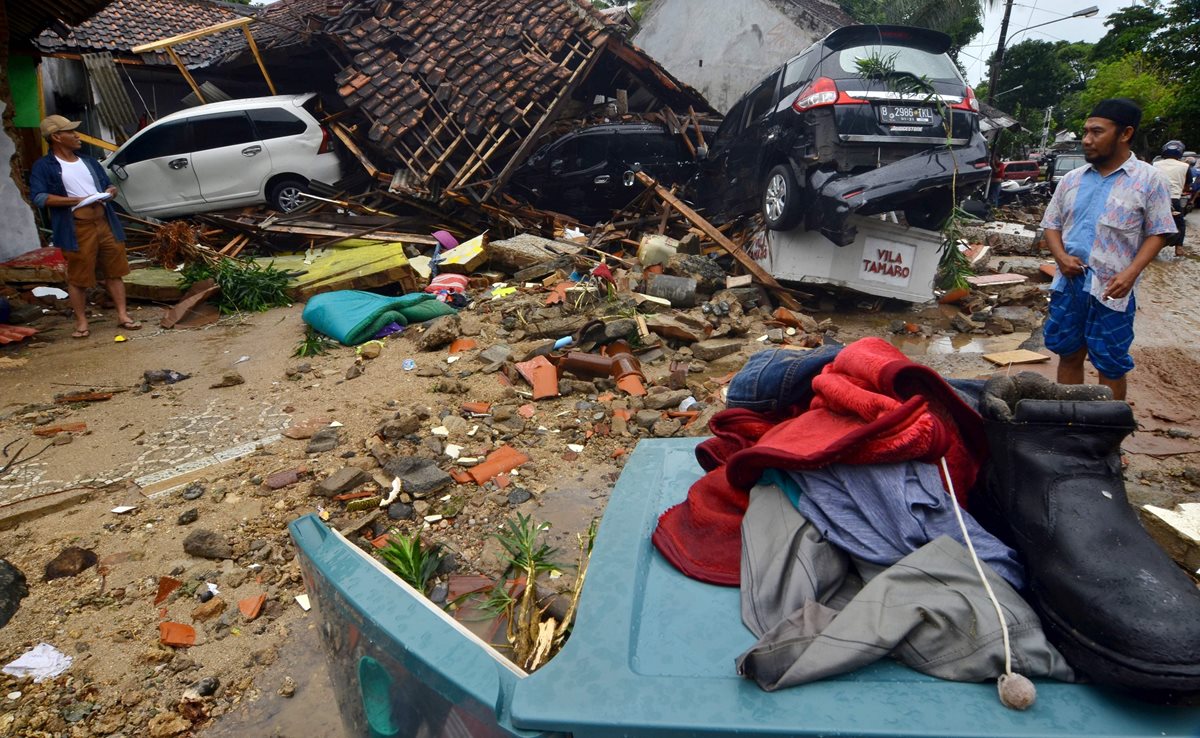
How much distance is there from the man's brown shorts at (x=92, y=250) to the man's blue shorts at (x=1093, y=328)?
24.9 ft

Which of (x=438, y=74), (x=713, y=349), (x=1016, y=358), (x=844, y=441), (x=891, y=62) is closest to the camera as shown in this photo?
(x=844, y=441)

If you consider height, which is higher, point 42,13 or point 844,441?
point 42,13

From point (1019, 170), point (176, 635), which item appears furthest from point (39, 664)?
point (1019, 170)

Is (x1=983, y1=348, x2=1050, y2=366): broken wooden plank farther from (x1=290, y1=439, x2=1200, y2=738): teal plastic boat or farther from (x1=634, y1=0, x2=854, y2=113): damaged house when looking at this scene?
(x1=634, y1=0, x2=854, y2=113): damaged house

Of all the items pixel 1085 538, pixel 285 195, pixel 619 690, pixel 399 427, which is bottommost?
pixel 285 195

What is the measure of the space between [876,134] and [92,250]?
7104mm

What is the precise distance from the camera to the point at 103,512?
3.50m

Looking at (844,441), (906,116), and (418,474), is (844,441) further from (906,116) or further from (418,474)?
(906,116)

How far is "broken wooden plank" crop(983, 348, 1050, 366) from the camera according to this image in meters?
4.97

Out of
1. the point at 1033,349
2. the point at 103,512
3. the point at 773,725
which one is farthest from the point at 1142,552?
the point at 1033,349

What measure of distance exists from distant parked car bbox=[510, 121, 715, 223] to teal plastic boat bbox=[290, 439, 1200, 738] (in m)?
9.83

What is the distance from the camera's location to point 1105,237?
342 cm

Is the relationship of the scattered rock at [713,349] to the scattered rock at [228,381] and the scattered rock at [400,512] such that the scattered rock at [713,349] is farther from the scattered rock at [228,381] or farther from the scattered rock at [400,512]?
the scattered rock at [228,381]

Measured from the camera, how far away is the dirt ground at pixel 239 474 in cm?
245
